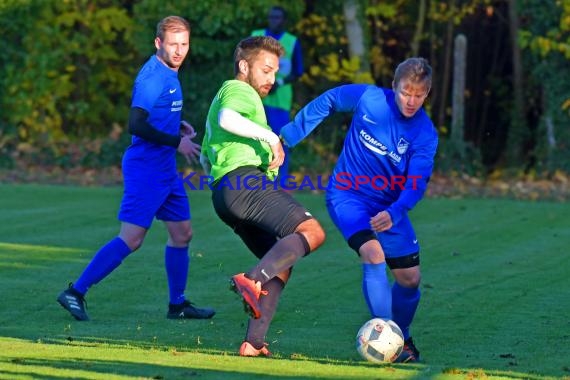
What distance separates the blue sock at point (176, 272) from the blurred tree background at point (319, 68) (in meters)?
9.62

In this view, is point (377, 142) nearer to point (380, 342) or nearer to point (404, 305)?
point (404, 305)

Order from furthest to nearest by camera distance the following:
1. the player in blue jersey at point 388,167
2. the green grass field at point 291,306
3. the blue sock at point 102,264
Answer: the blue sock at point 102,264 < the player in blue jersey at point 388,167 < the green grass field at point 291,306

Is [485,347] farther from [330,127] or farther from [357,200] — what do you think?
[330,127]

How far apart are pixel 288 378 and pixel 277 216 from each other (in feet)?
3.58

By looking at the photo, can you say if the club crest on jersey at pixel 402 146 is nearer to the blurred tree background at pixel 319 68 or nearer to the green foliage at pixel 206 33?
the blurred tree background at pixel 319 68

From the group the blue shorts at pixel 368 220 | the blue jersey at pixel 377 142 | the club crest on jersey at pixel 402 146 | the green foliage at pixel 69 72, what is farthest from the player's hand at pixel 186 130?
the green foliage at pixel 69 72

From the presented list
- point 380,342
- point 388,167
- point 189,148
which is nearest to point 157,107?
point 189,148

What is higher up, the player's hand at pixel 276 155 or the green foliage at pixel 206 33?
the player's hand at pixel 276 155

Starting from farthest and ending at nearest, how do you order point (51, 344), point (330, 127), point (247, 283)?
point (330, 127), point (51, 344), point (247, 283)

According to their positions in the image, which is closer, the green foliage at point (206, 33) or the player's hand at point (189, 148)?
the player's hand at point (189, 148)

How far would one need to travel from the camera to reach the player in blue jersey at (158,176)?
26.9ft

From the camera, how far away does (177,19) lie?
26.9 feet

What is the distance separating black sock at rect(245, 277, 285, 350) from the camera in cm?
688

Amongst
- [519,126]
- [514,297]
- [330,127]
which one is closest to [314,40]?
[330,127]
